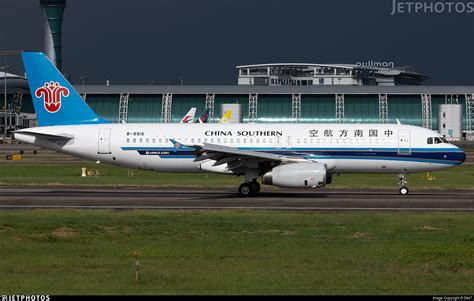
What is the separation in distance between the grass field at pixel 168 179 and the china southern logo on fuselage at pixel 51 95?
7.11m

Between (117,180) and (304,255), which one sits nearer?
(304,255)

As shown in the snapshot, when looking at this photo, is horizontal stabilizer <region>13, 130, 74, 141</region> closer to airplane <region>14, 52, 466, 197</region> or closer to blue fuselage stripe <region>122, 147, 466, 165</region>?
airplane <region>14, 52, 466, 197</region>

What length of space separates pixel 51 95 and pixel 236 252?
24.9 metres

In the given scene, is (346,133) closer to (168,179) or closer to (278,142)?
(278,142)

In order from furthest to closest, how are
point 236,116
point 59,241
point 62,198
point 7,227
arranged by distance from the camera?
point 236,116 → point 62,198 → point 7,227 → point 59,241

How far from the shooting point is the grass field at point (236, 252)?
19025 millimetres

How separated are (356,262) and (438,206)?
54.0 feet

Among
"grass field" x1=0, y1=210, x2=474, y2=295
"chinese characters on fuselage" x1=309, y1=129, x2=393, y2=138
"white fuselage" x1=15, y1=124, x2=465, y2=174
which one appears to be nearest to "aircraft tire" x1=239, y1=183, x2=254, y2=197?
"white fuselage" x1=15, y1=124, x2=465, y2=174

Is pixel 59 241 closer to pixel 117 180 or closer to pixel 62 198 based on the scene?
pixel 62 198

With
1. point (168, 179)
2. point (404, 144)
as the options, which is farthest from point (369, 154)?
point (168, 179)

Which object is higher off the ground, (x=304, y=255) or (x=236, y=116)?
(x=236, y=116)

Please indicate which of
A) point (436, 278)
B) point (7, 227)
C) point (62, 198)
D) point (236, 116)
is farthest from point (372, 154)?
point (236, 116)

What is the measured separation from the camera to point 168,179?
56.1m

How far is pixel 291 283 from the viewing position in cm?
1920
